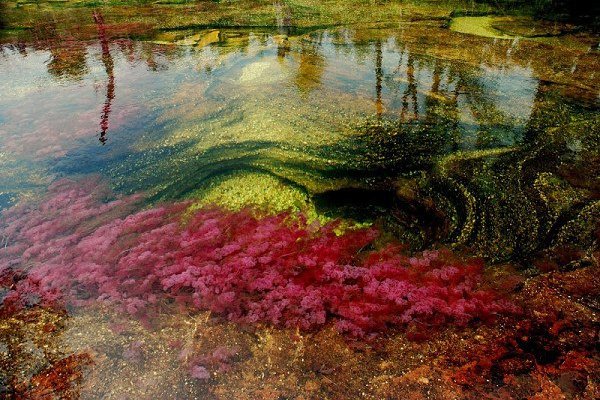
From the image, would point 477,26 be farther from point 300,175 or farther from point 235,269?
point 235,269

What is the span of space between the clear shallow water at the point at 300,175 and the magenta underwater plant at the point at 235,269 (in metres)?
0.04

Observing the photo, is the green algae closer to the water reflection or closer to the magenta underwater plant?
the water reflection

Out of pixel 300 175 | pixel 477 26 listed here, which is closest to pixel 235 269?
pixel 300 175

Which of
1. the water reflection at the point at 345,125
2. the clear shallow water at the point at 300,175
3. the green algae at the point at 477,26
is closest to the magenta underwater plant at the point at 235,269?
the clear shallow water at the point at 300,175

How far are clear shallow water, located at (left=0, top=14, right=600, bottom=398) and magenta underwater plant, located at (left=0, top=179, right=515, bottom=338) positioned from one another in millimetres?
36

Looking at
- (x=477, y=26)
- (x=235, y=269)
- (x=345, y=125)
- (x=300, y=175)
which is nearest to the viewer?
(x=235, y=269)

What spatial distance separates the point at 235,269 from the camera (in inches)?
134

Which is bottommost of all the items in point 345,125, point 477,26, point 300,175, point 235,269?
point 235,269

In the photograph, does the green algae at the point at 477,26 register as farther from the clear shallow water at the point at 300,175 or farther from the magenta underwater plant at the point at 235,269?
the magenta underwater plant at the point at 235,269

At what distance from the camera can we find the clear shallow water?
2.69m

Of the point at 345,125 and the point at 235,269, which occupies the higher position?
the point at 345,125

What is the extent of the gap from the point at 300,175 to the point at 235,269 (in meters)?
1.51

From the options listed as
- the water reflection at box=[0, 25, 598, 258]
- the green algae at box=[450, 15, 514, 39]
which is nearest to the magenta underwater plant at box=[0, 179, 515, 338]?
the water reflection at box=[0, 25, 598, 258]

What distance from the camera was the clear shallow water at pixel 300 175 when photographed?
2693 millimetres
